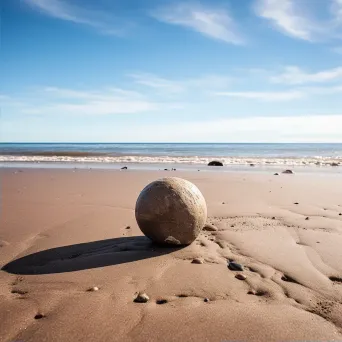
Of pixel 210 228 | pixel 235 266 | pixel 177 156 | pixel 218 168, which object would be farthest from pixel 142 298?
pixel 177 156

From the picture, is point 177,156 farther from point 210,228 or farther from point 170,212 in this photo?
point 170,212

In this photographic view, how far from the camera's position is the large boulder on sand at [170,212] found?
4336mm

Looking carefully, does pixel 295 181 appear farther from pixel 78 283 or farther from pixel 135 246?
pixel 78 283

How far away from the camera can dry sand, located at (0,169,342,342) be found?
2.69m

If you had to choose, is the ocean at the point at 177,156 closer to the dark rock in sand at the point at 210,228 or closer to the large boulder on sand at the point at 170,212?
the dark rock in sand at the point at 210,228

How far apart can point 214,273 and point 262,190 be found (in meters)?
5.99

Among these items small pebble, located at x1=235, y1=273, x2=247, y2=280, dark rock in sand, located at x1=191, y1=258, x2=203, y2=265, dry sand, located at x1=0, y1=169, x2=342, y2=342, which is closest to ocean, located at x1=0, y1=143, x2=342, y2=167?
dry sand, located at x1=0, y1=169, x2=342, y2=342

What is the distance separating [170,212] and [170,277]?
929 millimetres

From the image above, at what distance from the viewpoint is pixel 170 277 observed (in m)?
3.61

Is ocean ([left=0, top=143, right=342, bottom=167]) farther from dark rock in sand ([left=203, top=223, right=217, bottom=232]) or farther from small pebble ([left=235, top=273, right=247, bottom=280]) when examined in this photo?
small pebble ([left=235, top=273, right=247, bottom=280])

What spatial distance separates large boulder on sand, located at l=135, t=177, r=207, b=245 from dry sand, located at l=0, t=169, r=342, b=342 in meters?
0.20

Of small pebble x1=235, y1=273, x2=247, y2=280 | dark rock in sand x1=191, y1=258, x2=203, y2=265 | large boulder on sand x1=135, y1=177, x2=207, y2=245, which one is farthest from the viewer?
large boulder on sand x1=135, y1=177, x2=207, y2=245

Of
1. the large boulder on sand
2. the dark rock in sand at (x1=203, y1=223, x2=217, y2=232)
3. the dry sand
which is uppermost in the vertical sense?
the large boulder on sand

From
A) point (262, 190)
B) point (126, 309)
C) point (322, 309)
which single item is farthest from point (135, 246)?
point (262, 190)
